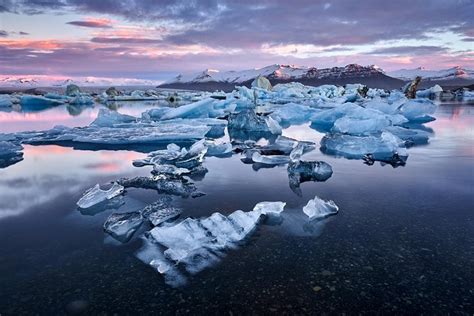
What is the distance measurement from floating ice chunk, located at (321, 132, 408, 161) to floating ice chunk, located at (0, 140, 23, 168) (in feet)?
16.7

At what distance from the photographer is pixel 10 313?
5.34 feet

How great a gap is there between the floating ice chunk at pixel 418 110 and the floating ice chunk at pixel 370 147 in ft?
21.6

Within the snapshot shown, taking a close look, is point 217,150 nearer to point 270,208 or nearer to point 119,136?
point 119,136

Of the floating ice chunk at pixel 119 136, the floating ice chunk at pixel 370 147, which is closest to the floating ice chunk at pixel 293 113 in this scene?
the floating ice chunk at pixel 119 136

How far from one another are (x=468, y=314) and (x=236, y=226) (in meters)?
1.42

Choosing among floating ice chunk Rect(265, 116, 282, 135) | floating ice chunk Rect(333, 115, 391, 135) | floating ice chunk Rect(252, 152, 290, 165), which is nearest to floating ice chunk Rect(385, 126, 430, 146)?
floating ice chunk Rect(333, 115, 391, 135)

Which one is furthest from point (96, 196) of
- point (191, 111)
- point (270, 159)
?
point (191, 111)

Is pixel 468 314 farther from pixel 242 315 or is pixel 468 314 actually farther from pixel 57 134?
pixel 57 134

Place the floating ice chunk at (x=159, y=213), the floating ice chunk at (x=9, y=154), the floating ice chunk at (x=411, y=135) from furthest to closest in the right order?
the floating ice chunk at (x=411, y=135), the floating ice chunk at (x=9, y=154), the floating ice chunk at (x=159, y=213)

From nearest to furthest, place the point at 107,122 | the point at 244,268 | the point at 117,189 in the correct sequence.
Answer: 1. the point at 244,268
2. the point at 117,189
3. the point at 107,122

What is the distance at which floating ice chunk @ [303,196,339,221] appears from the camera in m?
2.74

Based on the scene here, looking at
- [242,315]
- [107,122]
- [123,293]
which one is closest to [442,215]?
[242,315]

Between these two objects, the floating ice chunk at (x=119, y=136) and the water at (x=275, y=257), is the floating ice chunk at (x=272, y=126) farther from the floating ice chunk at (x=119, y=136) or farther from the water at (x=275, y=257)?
the water at (x=275, y=257)

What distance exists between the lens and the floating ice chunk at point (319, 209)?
2.74 meters
